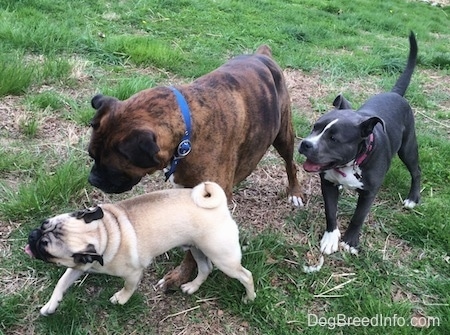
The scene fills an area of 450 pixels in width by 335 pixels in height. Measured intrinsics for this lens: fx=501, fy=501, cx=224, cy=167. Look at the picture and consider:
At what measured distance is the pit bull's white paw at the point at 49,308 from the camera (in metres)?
2.92

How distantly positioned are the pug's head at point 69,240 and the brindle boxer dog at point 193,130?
0.35m

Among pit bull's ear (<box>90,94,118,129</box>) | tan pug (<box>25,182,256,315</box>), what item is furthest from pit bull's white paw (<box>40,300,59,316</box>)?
pit bull's ear (<box>90,94,118,129</box>)

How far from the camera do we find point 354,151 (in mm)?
3590

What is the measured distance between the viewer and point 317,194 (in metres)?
4.61

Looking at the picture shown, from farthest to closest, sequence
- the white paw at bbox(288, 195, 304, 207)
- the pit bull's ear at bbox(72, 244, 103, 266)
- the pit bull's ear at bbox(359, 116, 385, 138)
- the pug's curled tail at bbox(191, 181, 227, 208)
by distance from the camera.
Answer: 1. the white paw at bbox(288, 195, 304, 207)
2. the pit bull's ear at bbox(359, 116, 385, 138)
3. the pug's curled tail at bbox(191, 181, 227, 208)
4. the pit bull's ear at bbox(72, 244, 103, 266)

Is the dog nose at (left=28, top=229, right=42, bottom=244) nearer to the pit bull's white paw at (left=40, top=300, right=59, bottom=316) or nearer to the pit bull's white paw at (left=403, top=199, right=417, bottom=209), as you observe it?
the pit bull's white paw at (left=40, top=300, right=59, bottom=316)

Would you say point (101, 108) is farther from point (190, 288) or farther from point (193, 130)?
point (190, 288)

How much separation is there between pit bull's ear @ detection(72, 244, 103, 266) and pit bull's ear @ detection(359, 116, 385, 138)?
2005mm

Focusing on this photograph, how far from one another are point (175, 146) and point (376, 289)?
1785 millimetres

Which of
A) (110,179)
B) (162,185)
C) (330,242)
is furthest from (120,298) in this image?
(330,242)

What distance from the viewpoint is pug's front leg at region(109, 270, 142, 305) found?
296 centimetres

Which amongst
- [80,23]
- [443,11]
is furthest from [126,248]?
[443,11]

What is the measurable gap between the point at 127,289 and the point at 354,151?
1.83m

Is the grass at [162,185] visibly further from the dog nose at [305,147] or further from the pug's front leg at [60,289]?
the dog nose at [305,147]
